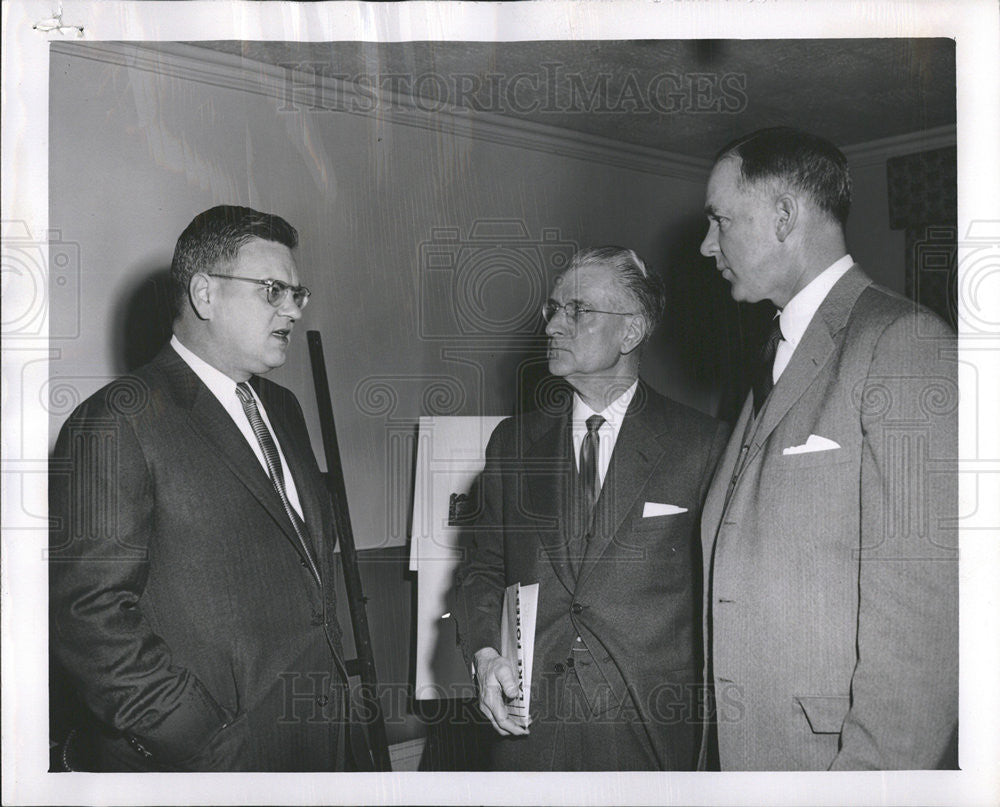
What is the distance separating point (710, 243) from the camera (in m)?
1.68

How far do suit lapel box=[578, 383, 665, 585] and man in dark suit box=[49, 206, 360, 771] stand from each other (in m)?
0.50

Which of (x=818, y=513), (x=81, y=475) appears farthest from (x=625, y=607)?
(x=81, y=475)

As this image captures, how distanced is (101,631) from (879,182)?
1622 mm

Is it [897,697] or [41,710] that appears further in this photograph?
[41,710]

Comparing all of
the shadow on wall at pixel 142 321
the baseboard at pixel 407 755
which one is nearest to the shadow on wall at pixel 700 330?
the baseboard at pixel 407 755

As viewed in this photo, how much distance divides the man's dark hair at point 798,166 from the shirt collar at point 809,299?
0.09m

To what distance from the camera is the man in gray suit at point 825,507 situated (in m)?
1.54

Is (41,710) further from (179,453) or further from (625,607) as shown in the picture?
(625,607)

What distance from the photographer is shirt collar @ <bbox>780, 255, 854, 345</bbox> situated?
5.20 ft

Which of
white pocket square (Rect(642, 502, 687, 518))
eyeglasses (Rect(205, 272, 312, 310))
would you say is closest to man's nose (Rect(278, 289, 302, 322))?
eyeglasses (Rect(205, 272, 312, 310))

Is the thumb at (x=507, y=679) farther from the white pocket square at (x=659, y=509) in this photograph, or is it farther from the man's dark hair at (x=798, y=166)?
the man's dark hair at (x=798, y=166)

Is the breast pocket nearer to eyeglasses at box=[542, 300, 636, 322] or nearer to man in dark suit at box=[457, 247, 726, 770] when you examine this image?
man in dark suit at box=[457, 247, 726, 770]

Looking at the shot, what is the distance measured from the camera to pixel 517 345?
1.71 m

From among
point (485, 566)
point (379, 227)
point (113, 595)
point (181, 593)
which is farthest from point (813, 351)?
point (113, 595)
